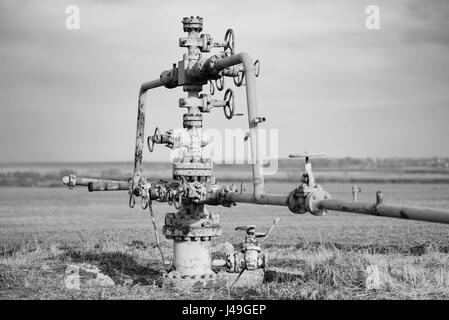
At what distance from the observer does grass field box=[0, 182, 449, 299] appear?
31.8 feet

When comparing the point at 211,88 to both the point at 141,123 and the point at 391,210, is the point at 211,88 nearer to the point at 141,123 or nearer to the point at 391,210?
the point at 141,123

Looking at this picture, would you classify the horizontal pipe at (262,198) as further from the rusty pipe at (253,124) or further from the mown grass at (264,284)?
the mown grass at (264,284)

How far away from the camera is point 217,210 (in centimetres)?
3259

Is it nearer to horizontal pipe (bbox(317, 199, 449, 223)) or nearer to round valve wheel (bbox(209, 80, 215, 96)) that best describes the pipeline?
round valve wheel (bbox(209, 80, 215, 96))

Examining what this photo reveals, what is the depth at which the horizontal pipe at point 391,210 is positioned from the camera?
657 cm

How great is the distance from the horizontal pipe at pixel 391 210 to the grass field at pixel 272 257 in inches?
77.1

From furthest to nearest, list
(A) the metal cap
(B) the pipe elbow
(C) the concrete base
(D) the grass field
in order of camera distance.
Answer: (A) the metal cap
(C) the concrete base
(D) the grass field
(B) the pipe elbow

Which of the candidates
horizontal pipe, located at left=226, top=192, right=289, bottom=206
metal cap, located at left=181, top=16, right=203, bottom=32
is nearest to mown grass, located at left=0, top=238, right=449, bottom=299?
horizontal pipe, located at left=226, top=192, right=289, bottom=206

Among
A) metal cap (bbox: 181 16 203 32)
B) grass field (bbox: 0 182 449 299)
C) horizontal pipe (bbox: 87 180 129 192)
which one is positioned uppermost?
metal cap (bbox: 181 16 203 32)

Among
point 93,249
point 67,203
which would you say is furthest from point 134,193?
point 67,203

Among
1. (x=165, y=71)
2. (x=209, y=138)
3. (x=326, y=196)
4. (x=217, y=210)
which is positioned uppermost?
(x=165, y=71)

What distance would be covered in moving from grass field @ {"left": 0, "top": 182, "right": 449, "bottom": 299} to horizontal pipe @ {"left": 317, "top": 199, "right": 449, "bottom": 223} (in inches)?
77.1

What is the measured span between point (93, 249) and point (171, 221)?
4.87 m
